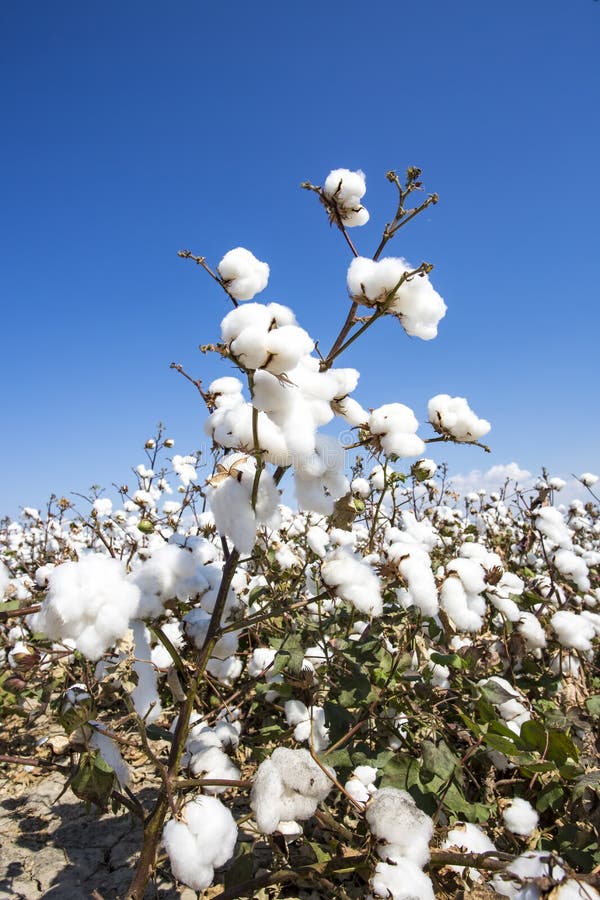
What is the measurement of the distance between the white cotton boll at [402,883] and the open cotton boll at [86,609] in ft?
2.35

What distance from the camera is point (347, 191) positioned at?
150 centimetres

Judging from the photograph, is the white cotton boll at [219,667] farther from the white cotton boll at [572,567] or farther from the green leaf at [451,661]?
the white cotton boll at [572,567]

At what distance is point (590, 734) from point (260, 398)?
223cm

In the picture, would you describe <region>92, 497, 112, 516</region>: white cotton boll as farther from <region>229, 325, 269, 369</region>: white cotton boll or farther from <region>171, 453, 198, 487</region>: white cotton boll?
<region>229, 325, 269, 369</region>: white cotton boll

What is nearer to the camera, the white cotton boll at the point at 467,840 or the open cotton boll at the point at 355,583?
the white cotton boll at the point at 467,840

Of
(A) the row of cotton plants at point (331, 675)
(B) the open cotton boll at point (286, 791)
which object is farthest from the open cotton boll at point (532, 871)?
(B) the open cotton boll at point (286, 791)

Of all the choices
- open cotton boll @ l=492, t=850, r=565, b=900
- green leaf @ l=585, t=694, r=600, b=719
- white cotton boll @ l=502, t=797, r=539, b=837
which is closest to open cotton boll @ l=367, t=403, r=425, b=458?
open cotton boll @ l=492, t=850, r=565, b=900

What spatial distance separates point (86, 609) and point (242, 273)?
2.98 ft

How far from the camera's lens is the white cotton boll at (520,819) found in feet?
5.43

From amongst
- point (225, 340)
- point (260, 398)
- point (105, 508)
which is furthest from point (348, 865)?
point (105, 508)

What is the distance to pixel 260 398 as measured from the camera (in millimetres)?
1069

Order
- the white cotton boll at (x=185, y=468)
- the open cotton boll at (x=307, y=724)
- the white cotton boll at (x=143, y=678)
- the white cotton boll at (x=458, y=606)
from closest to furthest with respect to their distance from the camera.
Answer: the white cotton boll at (x=143, y=678) → the white cotton boll at (x=458, y=606) → the open cotton boll at (x=307, y=724) → the white cotton boll at (x=185, y=468)

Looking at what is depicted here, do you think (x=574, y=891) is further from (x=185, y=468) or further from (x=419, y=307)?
(x=185, y=468)

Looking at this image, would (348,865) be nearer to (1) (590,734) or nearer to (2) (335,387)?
(2) (335,387)
